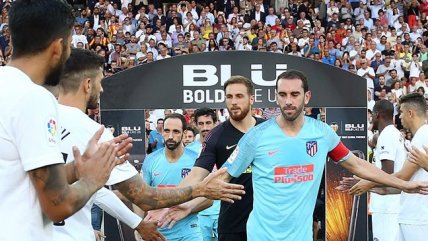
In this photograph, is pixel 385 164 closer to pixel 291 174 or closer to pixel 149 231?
pixel 291 174

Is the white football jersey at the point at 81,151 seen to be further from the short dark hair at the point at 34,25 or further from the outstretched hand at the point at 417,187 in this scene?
the outstretched hand at the point at 417,187

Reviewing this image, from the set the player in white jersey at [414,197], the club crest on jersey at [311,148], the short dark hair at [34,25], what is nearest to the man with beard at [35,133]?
the short dark hair at [34,25]

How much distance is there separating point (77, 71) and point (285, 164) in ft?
6.90

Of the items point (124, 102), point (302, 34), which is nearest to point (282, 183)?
point (124, 102)

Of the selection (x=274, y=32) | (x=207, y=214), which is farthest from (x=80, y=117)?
(x=274, y=32)

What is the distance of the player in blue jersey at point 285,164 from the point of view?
611cm

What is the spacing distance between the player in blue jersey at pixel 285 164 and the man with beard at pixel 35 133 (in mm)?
2922

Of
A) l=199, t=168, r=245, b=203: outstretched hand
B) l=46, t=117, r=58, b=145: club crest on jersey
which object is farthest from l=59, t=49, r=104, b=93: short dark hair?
l=46, t=117, r=58, b=145: club crest on jersey

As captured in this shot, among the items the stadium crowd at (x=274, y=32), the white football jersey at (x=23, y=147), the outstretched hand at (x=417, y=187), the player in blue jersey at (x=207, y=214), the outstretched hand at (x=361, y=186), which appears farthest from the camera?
the stadium crowd at (x=274, y=32)

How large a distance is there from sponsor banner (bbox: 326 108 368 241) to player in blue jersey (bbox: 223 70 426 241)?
593 centimetres

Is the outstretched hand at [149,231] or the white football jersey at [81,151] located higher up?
the white football jersey at [81,151]

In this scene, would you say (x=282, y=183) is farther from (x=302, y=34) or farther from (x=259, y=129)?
(x=302, y=34)

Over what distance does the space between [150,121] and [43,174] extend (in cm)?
1223

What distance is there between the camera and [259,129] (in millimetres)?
6266
